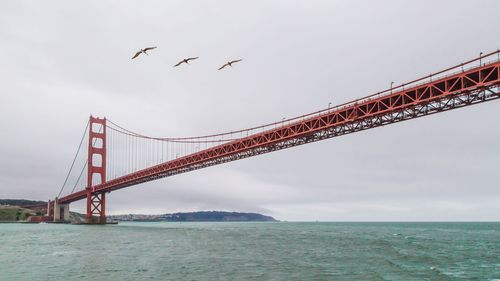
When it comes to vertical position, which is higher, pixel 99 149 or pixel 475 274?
pixel 99 149

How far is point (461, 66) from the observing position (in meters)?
29.0

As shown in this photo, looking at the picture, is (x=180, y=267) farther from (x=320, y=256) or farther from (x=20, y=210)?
(x=20, y=210)

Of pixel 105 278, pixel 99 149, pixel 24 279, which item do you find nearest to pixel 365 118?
pixel 105 278

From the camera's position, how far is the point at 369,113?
125ft

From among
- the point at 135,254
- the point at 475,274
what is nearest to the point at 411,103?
the point at 475,274

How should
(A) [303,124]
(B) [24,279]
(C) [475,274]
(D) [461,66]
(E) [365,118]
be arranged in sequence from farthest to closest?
(A) [303,124]
(E) [365,118]
(D) [461,66]
(C) [475,274]
(B) [24,279]

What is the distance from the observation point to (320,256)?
32344 millimetres

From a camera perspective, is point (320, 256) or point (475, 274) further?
point (320, 256)

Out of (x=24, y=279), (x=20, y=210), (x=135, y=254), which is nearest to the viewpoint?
(x=24, y=279)

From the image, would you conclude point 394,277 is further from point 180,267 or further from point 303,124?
point 303,124

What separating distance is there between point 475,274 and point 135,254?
76.0 ft

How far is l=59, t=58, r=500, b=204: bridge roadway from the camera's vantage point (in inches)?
1135

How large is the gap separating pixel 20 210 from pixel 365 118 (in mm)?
140398

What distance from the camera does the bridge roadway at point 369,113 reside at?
28.8 m
